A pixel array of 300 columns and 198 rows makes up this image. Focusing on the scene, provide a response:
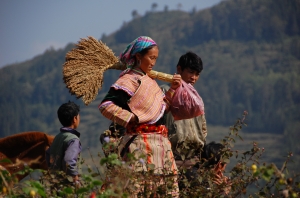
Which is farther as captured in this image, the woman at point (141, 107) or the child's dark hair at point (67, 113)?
the child's dark hair at point (67, 113)

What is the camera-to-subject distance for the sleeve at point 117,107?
544 cm

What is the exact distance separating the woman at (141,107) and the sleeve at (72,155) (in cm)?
60

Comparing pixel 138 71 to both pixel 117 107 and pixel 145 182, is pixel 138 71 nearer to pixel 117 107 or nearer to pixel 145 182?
pixel 117 107

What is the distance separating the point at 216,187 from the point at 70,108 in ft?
Result: 4.98

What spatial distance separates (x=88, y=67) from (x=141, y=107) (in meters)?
0.67

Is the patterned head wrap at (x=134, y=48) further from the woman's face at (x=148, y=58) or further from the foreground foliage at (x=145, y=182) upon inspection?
the foreground foliage at (x=145, y=182)

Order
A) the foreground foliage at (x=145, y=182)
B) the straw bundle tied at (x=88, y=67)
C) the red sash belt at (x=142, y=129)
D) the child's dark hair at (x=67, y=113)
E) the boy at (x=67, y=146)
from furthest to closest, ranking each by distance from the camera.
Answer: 1. the child's dark hair at (x=67, y=113)
2. the boy at (x=67, y=146)
3. the straw bundle tied at (x=88, y=67)
4. the red sash belt at (x=142, y=129)
5. the foreground foliage at (x=145, y=182)

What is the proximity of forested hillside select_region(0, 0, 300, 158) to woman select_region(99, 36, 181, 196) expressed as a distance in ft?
364

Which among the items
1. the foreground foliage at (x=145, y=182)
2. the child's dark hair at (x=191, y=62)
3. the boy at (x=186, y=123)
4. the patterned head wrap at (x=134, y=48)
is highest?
the patterned head wrap at (x=134, y=48)

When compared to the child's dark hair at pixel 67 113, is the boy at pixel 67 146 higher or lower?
lower

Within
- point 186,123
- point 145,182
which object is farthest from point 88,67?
point 145,182

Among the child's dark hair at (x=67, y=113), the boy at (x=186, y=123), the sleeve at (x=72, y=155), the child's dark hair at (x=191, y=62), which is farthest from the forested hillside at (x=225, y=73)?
the sleeve at (x=72, y=155)

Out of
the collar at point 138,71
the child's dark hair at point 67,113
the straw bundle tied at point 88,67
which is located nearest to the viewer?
the collar at point 138,71

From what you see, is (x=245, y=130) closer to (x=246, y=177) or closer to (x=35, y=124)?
(x=35, y=124)
